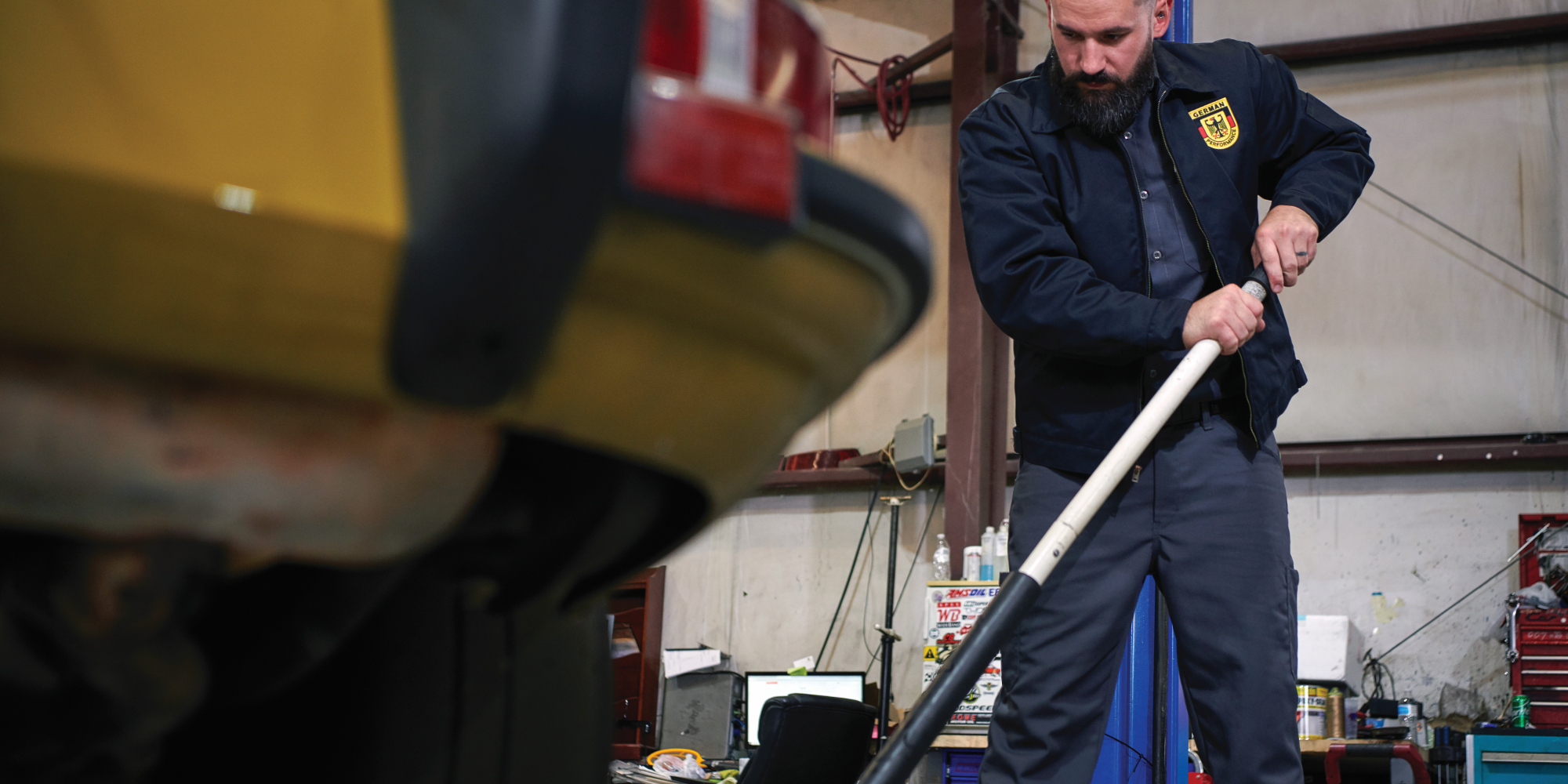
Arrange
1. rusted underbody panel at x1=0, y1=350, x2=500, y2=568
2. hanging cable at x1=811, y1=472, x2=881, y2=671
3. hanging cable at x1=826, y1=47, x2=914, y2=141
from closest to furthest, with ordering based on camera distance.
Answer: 1. rusted underbody panel at x1=0, y1=350, x2=500, y2=568
2. hanging cable at x1=811, y1=472, x2=881, y2=671
3. hanging cable at x1=826, y1=47, x2=914, y2=141

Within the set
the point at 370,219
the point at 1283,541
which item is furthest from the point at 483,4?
the point at 1283,541

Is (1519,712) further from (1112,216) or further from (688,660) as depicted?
(1112,216)

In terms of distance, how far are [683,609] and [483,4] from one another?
6.95 m

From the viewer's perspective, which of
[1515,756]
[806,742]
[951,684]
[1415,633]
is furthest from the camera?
[1415,633]

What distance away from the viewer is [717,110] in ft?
1.42

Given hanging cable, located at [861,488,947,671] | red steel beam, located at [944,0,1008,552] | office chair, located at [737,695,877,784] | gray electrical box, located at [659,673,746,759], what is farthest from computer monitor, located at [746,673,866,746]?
office chair, located at [737,695,877,784]

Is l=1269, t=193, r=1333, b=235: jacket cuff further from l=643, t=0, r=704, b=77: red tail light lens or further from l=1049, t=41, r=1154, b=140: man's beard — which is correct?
l=643, t=0, r=704, b=77: red tail light lens

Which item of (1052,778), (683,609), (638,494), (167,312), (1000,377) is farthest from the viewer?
(683,609)

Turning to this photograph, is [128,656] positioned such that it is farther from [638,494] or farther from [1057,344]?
[1057,344]

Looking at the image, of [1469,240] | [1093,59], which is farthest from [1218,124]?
[1469,240]

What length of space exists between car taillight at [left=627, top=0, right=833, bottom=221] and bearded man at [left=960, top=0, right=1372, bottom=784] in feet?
4.00

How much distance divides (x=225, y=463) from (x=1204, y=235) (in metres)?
1.60

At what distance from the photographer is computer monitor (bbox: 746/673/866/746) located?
19.5 ft

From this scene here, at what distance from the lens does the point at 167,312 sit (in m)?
0.37
